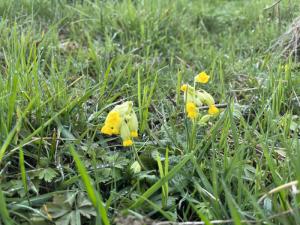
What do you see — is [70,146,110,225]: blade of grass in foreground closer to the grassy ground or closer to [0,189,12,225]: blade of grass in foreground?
the grassy ground

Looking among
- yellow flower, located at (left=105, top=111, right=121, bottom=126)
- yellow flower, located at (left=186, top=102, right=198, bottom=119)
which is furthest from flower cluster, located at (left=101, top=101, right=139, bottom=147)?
yellow flower, located at (left=186, top=102, right=198, bottom=119)

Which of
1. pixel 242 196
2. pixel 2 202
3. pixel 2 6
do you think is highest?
pixel 2 6

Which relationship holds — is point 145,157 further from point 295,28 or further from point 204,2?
point 204,2

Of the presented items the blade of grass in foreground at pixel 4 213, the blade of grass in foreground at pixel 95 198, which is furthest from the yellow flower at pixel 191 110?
the blade of grass in foreground at pixel 4 213

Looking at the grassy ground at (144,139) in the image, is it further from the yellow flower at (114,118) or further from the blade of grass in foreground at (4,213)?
the yellow flower at (114,118)

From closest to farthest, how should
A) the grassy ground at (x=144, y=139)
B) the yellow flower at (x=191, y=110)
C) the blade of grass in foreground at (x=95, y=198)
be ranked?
the blade of grass in foreground at (x=95, y=198), the grassy ground at (x=144, y=139), the yellow flower at (x=191, y=110)

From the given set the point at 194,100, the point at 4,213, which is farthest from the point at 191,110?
the point at 4,213

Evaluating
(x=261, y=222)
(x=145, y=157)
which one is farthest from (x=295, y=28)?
(x=261, y=222)
